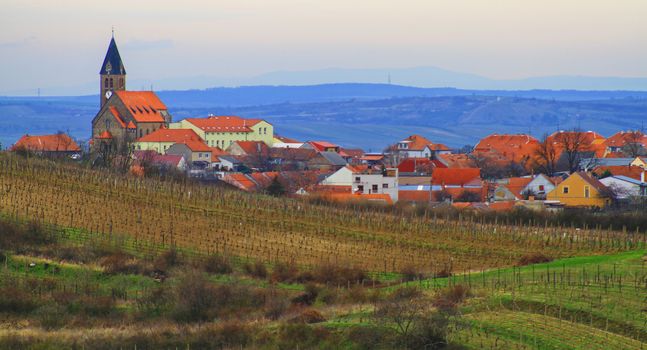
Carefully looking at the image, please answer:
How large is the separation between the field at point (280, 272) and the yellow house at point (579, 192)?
65.2 ft

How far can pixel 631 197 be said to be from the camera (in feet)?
263

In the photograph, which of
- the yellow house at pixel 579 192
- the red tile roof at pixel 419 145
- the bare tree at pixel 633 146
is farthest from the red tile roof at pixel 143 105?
the yellow house at pixel 579 192

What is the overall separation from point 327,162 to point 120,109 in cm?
2577

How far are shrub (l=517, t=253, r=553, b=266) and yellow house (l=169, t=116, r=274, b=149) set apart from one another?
111 meters


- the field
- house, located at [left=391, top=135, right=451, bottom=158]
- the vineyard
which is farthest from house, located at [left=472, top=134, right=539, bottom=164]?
the field

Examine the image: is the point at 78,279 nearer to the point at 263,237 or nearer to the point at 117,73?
the point at 263,237

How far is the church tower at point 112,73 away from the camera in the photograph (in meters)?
157

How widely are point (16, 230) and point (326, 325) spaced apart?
1787 cm

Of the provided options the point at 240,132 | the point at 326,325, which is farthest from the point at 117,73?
the point at 326,325

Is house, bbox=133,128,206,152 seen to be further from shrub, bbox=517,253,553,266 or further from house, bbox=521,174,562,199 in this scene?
shrub, bbox=517,253,553,266

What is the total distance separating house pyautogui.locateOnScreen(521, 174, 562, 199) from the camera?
88.1 meters

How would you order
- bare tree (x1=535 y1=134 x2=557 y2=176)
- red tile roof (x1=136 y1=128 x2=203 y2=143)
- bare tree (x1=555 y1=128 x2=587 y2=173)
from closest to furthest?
bare tree (x1=535 y1=134 x2=557 y2=176) → bare tree (x1=555 y1=128 x2=587 y2=173) → red tile roof (x1=136 y1=128 x2=203 y2=143)

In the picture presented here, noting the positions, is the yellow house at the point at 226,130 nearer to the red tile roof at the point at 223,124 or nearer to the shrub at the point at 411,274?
the red tile roof at the point at 223,124

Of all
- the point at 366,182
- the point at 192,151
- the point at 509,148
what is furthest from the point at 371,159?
the point at 366,182
